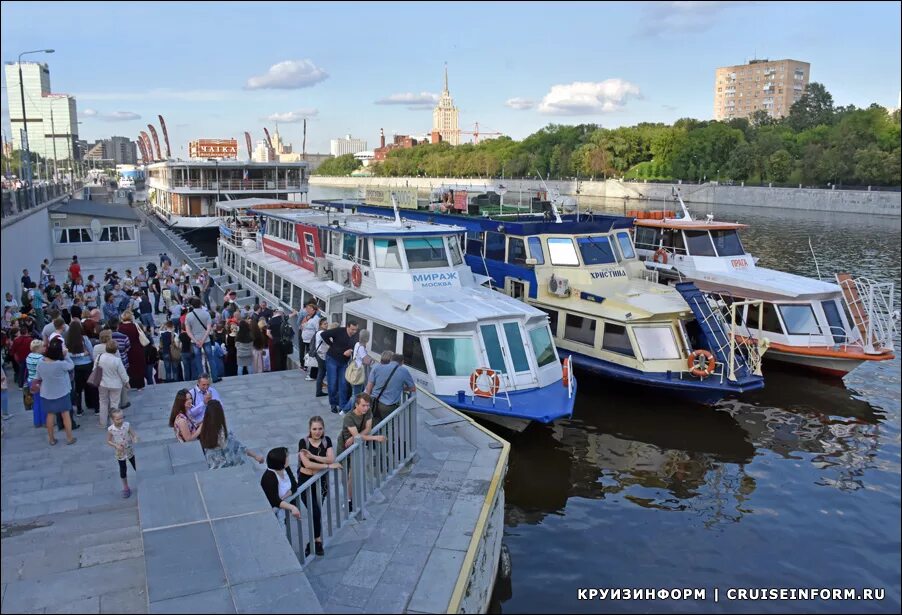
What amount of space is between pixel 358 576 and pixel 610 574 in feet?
16.5

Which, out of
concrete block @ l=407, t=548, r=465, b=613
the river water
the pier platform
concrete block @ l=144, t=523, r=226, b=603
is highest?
concrete block @ l=144, t=523, r=226, b=603

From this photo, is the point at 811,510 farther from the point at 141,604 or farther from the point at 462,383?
the point at 141,604

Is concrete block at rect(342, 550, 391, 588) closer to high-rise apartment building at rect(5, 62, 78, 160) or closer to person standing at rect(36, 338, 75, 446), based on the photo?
person standing at rect(36, 338, 75, 446)

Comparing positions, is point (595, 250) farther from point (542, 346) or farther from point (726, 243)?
point (542, 346)

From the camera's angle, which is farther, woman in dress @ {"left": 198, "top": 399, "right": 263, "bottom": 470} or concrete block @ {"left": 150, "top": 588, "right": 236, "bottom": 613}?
woman in dress @ {"left": 198, "top": 399, "right": 263, "bottom": 470}

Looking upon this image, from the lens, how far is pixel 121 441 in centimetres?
984

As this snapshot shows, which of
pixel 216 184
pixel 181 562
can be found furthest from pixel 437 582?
pixel 216 184

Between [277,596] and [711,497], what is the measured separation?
1059cm

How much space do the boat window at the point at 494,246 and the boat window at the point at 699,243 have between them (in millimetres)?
6575

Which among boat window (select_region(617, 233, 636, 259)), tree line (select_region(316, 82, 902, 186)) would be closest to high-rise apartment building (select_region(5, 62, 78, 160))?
boat window (select_region(617, 233, 636, 259))

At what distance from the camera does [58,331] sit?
12.8m

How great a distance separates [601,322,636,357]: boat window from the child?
1228cm

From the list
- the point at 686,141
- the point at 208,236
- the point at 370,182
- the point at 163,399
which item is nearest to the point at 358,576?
the point at 163,399

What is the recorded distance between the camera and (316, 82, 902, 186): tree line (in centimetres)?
7256
